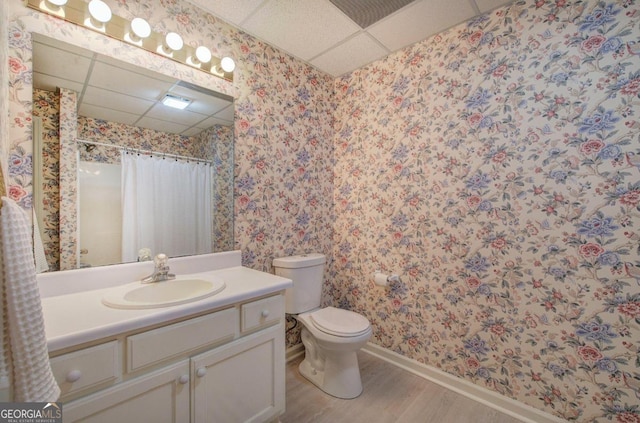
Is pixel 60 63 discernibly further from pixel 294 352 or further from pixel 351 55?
pixel 294 352

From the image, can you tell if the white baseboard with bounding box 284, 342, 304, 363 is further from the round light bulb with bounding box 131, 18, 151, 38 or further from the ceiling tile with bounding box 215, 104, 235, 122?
the round light bulb with bounding box 131, 18, 151, 38

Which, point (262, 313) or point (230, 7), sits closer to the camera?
point (262, 313)

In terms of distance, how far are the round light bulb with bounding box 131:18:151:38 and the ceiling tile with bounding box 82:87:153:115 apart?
1.04ft

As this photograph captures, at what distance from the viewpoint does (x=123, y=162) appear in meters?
1.39

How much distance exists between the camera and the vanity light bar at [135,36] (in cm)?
120

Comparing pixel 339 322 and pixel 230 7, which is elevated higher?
pixel 230 7

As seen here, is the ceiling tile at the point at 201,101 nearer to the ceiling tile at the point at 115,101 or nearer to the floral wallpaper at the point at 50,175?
the ceiling tile at the point at 115,101

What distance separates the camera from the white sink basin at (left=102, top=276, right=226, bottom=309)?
105cm

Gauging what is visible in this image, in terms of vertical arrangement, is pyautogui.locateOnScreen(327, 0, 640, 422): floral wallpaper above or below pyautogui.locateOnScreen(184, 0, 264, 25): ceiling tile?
below

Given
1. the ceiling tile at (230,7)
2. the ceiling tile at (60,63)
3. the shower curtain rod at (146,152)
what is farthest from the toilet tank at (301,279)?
the ceiling tile at (230,7)

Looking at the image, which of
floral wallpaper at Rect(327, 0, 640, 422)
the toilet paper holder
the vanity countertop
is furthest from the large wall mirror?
floral wallpaper at Rect(327, 0, 640, 422)

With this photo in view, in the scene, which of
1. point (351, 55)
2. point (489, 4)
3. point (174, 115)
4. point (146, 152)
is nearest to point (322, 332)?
point (146, 152)

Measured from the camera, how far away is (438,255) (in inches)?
71.5

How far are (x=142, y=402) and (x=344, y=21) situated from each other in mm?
2155
